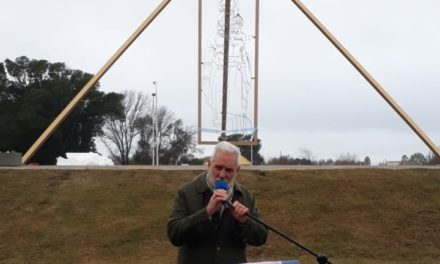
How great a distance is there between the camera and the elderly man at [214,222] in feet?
10.4

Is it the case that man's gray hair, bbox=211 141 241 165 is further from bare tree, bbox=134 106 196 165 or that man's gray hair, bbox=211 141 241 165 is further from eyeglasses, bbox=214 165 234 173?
bare tree, bbox=134 106 196 165

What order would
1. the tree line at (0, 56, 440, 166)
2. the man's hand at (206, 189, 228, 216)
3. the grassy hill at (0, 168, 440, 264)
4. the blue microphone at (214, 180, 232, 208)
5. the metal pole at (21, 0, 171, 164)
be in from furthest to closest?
the tree line at (0, 56, 440, 166) < the metal pole at (21, 0, 171, 164) < the grassy hill at (0, 168, 440, 264) < the blue microphone at (214, 180, 232, 208) < the man's hand at (206, 189, 228, 216)

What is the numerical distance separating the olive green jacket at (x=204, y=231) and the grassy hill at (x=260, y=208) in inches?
240

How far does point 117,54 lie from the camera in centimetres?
1648

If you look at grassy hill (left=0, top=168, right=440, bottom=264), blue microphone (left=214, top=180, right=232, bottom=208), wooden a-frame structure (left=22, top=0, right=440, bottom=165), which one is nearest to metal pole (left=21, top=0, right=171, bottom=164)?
wooden a-frame structure (left=22, top=0, right=440, bottom=165)

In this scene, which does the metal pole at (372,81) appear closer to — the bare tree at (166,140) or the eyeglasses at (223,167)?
the eyeglasses at (223,167)

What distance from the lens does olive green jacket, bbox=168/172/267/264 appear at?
3197 millimetres

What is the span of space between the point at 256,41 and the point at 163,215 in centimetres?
732

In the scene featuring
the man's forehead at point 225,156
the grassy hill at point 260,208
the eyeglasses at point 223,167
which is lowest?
the grassy hill at point 260,208

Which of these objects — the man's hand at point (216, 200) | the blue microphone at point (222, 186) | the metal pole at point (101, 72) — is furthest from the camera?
the metal pole at point (101, 72)

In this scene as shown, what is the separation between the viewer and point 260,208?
11.1 m

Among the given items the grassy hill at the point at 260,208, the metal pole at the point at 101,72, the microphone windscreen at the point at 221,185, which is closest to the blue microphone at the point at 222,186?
the microphone windscreen at the point at 221,185

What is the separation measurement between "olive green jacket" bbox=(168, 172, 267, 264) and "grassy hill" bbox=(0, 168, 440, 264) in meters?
6.09

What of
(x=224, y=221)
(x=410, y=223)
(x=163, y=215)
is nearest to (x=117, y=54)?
(x=163, y=215)
